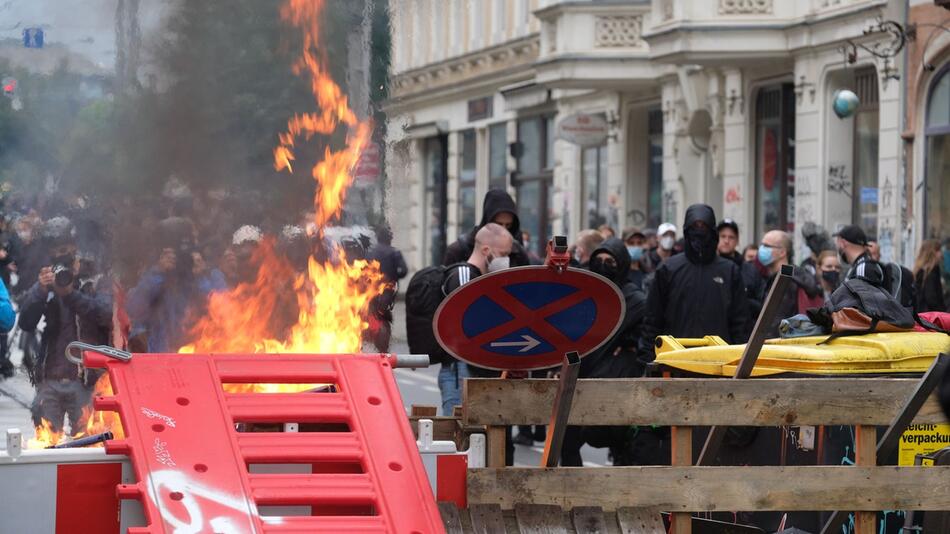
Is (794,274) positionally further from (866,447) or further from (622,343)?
(866,447)

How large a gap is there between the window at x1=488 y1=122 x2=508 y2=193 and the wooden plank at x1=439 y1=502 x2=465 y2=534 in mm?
31586

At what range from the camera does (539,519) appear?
5.70 metres

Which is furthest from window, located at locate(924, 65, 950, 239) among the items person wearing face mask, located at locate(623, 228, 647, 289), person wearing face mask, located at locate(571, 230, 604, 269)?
person wearing face mask, located at locate(571, 230, 604, 269)

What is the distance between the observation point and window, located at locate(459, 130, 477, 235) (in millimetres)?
37656

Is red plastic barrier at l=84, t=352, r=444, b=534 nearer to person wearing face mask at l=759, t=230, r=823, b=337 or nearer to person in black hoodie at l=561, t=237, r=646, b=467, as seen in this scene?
person in black hoodie at l=561, t=237, r=646, b=467

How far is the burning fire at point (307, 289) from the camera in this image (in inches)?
267

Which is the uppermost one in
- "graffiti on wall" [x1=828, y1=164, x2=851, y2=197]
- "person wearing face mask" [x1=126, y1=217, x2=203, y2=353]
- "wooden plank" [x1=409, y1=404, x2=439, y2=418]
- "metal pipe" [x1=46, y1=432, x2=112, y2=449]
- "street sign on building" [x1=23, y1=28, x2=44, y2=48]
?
"street sign on building" [x1=23, y1=28, x2=44, y2=48]

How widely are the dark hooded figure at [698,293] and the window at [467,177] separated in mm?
26514

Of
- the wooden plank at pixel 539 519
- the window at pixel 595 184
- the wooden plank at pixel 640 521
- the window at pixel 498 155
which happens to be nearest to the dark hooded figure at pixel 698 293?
the wooden plank at pixel 640 521

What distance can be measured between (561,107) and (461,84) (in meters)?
2.85

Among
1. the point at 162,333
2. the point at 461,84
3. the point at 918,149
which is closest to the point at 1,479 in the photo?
the point at 162,333

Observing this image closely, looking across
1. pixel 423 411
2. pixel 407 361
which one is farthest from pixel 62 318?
pixel 407 361

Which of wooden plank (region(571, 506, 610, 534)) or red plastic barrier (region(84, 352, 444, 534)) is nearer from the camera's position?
red plastic barrier (region(84, 352, 444, 534))

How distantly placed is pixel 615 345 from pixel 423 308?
185cm
